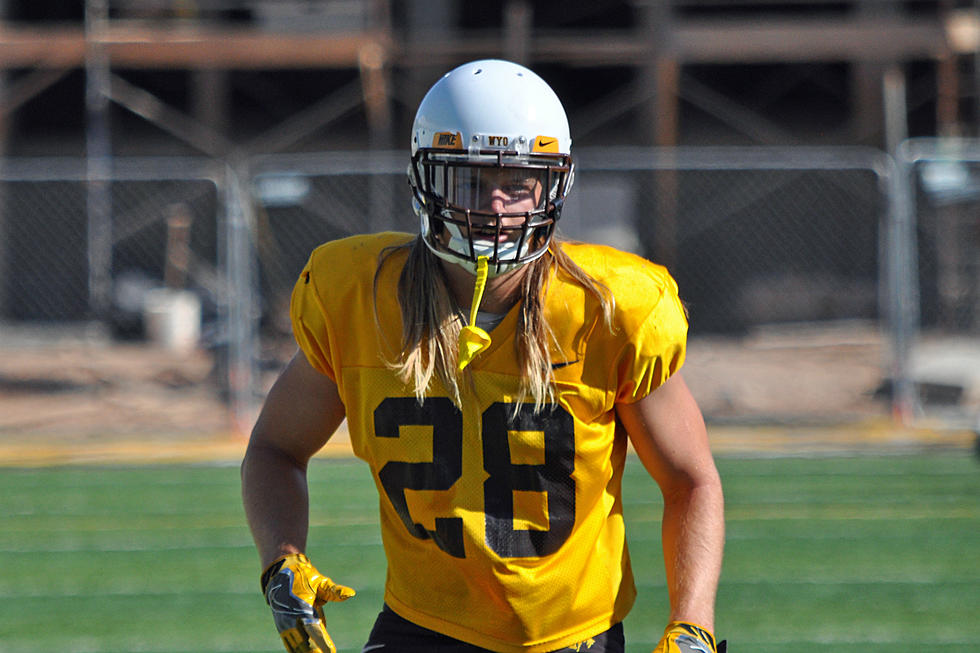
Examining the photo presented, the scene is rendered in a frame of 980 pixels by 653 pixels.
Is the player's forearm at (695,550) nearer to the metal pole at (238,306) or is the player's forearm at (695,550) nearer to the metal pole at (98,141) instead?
the metal pole at (238,306)

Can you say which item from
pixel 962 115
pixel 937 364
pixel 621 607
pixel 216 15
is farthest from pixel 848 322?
pixel 621 607

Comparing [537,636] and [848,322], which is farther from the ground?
[537,636]

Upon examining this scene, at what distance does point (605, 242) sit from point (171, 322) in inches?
206

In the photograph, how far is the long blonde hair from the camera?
7.04 ft

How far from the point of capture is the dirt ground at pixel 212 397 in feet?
30.9

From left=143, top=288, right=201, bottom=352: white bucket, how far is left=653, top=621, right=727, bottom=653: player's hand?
12.7 m

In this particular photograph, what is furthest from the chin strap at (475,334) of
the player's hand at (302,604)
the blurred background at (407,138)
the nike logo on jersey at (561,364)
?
the blurred background at (407,138)

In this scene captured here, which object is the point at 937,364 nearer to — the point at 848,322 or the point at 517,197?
the point at 848,322

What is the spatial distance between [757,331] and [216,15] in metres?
8.26

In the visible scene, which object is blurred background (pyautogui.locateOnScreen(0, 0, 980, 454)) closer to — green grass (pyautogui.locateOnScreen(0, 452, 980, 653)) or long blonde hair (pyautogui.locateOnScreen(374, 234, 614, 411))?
green grass (pyautogui.locateOnScreen(0, 452, 980, 653))

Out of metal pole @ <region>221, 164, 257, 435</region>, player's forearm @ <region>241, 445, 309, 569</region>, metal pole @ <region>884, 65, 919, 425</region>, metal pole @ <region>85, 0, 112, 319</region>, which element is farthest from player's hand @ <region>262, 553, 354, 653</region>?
metal pole @ <region>85, 0, 112, 319</region>

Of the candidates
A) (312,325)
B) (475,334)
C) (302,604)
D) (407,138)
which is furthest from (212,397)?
(475,334)

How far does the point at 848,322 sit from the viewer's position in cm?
1524

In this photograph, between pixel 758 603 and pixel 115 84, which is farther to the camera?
pixel 115 84
